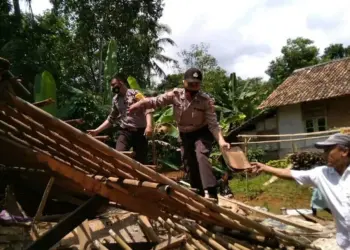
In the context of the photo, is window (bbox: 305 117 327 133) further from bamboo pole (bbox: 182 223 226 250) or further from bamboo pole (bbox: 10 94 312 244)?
bamboo pole (bbox: 10 94 312 244)

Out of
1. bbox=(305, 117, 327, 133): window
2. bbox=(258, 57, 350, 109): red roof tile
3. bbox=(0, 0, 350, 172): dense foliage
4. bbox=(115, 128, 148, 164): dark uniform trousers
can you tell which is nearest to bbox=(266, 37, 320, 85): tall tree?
bbox=(0, 0, 350, 172): dense foliage

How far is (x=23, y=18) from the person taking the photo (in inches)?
632

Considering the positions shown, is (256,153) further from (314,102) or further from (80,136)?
(80,136)

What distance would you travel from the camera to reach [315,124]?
1916cm

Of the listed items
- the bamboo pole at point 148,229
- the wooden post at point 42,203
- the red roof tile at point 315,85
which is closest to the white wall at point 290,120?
the red roof tile at point 315,85

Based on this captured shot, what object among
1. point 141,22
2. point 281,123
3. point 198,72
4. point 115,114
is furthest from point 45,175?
point 141,22

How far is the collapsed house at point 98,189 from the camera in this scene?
2.43 m

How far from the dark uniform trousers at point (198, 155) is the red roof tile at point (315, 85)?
1407 cm

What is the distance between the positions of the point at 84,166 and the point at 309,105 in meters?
17.6

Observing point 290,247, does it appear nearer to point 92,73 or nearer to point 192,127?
point 192,127

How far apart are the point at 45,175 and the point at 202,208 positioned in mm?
1302

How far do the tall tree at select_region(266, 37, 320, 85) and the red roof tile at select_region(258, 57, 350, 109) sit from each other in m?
9.45

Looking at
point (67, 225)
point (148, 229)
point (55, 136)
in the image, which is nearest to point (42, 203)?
point (67, 225)

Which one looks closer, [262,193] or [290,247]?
[290,247]
